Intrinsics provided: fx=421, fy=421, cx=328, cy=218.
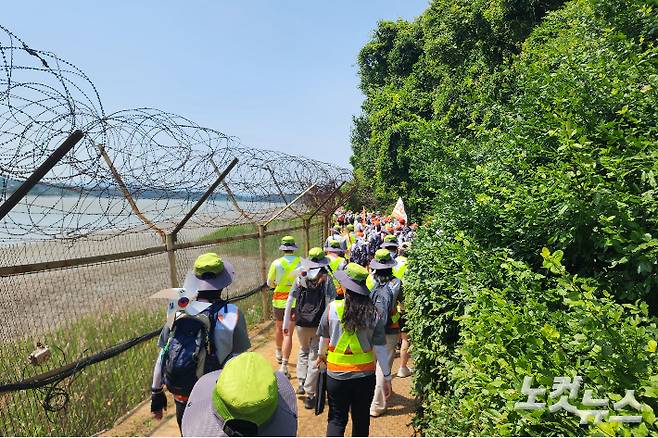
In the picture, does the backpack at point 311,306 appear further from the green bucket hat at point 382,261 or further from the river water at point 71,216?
the river water at point 71,216

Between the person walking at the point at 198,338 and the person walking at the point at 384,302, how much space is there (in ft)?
6.26

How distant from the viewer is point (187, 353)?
259cm

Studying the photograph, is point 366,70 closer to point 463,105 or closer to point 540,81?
point 463,105

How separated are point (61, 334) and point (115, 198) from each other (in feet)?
4.57

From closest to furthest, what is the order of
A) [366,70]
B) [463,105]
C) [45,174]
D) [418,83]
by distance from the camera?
[45,174] < [463,105] < [418,83] < [366,70]

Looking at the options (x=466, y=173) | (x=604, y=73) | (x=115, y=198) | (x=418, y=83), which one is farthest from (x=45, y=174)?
(x=418, y=83)

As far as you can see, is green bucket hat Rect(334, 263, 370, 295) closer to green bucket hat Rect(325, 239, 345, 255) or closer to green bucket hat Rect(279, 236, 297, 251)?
green bucket hat Rect(279, 236, 297, 251)

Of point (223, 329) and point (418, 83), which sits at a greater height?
point (418, 83)

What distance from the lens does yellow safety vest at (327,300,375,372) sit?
336 cm

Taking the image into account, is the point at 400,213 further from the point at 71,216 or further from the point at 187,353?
the point at 187,353

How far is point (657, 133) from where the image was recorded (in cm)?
287

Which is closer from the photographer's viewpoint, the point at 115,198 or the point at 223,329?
the point at 223,329

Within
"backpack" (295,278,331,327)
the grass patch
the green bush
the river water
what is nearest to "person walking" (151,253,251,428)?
the river water

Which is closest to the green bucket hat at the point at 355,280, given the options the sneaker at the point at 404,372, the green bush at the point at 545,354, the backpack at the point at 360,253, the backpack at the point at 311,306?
the green bush at the point at 545,354
